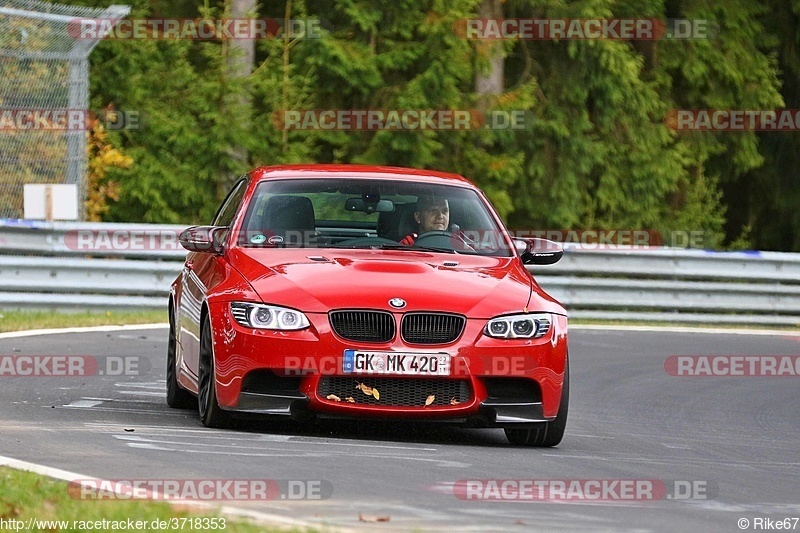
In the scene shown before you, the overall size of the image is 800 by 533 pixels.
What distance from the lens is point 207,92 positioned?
27.1 metres

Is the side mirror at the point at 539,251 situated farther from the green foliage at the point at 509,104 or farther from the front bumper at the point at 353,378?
the green foliage at the point at 509,104

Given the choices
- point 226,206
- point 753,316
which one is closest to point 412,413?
point 226,206

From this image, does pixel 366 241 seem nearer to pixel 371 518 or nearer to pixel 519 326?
pixel 519 326

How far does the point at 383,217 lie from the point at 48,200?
9228 mm

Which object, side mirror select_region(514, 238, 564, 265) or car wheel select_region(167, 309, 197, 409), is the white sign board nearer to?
car wheel select_region(167, 309, 197, 409)

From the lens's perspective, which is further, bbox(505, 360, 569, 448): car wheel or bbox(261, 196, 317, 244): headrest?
bbox(261, 196, 317, 244): headrest

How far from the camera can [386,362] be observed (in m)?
9.20

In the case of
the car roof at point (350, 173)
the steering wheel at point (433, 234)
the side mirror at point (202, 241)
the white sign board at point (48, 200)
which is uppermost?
the car roof at point (350, 173)

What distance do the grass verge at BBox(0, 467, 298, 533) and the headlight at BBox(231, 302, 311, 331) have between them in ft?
7.95

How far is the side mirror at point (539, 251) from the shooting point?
10.9 metres

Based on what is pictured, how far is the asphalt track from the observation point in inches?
277

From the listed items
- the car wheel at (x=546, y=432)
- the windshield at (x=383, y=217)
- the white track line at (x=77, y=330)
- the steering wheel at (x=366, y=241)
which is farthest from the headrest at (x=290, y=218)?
the white track line at (x=77, y=330)

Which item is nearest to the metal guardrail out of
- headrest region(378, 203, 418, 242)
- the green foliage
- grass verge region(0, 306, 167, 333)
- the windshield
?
grass verge region(0, 306, 167, 333)

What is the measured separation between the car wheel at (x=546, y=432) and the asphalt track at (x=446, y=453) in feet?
0.40
